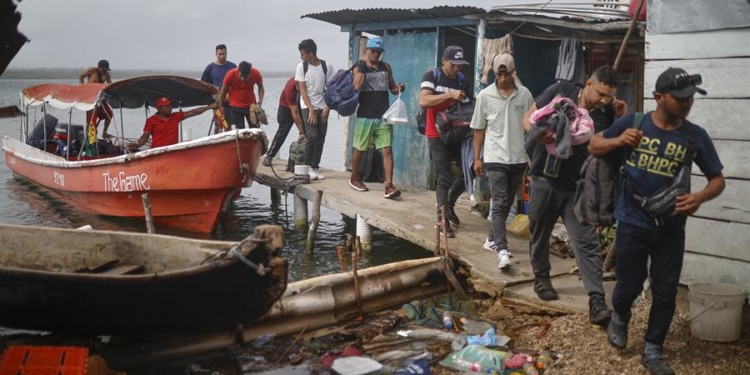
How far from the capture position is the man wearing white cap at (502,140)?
704cm

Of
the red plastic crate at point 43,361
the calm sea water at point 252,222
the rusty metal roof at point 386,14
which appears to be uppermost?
the rusty metal roof at point 386,14

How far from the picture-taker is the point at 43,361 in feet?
16.0

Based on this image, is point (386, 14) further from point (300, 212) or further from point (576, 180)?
point (576, 180)

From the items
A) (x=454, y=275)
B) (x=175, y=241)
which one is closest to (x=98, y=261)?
(x=175, y=241)

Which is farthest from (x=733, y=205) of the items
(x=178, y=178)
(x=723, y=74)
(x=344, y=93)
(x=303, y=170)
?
(x=178, y=178)

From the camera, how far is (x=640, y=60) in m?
10.1

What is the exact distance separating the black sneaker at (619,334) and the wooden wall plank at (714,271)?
100cm

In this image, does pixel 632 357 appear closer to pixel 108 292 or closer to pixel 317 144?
pixel 108 292

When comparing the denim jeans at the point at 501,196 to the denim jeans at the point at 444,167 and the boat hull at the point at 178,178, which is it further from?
the boat hull at the point at 178,178

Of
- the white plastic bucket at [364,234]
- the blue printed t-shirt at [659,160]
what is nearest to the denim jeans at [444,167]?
the white plastic bucket at [364,234]

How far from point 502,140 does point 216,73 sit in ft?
25.7

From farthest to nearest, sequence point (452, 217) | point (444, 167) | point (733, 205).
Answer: point (452, 217) → point (444, 167) → point (733, 205)

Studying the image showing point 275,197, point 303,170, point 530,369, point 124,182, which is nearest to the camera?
point 530,369

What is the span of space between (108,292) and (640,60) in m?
7.47
